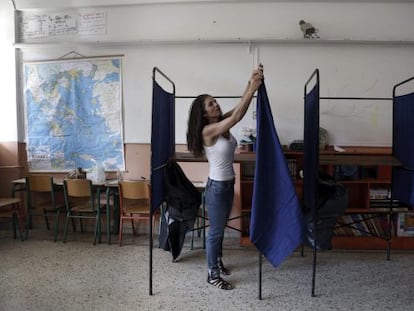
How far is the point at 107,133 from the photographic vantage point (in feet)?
13.1

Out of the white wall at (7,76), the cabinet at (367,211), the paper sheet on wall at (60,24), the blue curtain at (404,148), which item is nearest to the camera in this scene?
the blue curtain at (404,148)

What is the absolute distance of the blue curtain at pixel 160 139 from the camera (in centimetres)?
236

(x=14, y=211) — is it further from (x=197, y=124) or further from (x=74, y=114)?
(x=197, y=124)

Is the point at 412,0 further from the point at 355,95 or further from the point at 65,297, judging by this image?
the point at 65,297

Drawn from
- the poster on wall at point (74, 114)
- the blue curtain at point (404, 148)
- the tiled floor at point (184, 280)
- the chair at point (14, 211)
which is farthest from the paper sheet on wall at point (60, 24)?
the blue curtain at point (404, 148)

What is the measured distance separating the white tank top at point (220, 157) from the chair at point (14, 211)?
2665 mm

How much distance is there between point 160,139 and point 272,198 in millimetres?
971

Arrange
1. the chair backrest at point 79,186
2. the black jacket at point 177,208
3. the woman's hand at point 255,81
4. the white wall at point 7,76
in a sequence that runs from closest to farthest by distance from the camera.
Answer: the woman's hand at point 255,81 → the black jacket at point 177,208 → the chair backrest at point 79,186 → the white wall at point 7,76

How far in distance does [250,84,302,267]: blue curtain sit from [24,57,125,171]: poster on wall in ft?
7.41

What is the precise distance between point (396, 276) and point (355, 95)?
1.97 m

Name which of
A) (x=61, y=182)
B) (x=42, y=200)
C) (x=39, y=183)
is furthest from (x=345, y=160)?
(x=42, y=200)

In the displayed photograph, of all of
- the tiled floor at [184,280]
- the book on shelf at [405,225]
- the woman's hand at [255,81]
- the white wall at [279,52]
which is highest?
the white wall at [279,52]

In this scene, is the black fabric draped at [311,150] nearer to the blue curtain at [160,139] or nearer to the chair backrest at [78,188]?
the blue curtain at [160,139]

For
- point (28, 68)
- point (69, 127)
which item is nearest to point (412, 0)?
point (69, 127)
